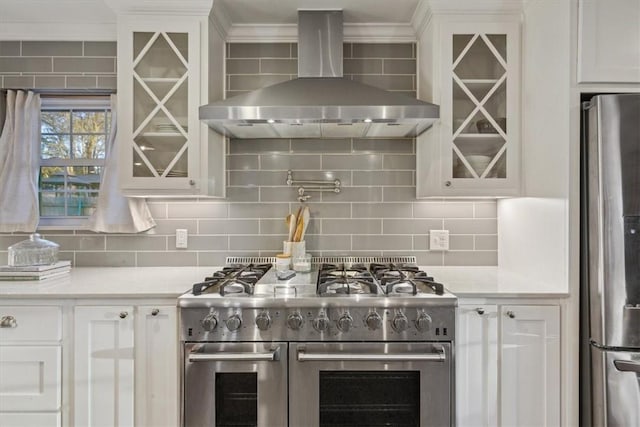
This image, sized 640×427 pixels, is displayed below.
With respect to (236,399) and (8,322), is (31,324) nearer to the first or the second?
(8,322)

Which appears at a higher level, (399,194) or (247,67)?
(247,67)

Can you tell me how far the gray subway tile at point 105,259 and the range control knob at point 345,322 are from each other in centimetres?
138

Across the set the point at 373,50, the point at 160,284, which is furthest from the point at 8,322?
the point at 373,50

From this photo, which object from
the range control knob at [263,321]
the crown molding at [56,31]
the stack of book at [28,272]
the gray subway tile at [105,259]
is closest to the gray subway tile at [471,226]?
the range control knob at [263,321]

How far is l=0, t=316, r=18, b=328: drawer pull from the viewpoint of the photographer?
170cm

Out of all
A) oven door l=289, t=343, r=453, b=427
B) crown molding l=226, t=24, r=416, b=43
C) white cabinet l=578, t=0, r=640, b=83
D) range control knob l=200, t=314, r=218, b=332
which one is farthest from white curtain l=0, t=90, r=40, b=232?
white cabinet l=578, t=0, r=640, b=83

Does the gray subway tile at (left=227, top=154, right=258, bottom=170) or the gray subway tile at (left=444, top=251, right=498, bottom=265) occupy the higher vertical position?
the gray subway tile at (left=227, top=154, right=258, bottom=170)

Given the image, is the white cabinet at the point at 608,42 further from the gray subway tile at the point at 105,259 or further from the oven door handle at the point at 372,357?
the gray subway tile at the point at 105,259

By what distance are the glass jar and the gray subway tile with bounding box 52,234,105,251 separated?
0.23m

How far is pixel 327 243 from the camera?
2381mm

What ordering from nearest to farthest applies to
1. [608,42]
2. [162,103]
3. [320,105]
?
1. [608,42]
2. [320,105]
3. [162,103]

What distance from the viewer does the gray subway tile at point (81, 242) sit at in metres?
2.36

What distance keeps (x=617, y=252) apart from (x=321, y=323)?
118 cm

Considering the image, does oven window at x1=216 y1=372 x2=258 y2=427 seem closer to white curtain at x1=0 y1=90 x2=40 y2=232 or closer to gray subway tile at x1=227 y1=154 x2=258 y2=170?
gray subway tile at x1=227 y1=154 x2=258 y2=170
